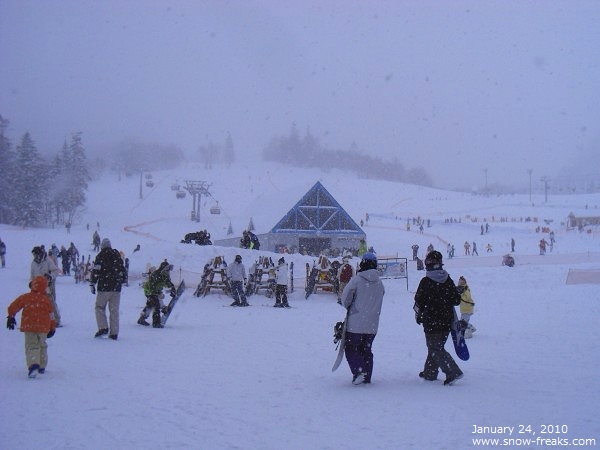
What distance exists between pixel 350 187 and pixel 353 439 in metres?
110

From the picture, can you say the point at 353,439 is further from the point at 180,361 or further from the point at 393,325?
the point at 393,325

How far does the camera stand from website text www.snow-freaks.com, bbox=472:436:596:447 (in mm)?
4332

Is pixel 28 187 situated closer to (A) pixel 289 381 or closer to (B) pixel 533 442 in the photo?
(A) pixel 289 381

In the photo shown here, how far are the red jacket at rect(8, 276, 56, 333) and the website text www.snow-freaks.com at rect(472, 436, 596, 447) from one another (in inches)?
203

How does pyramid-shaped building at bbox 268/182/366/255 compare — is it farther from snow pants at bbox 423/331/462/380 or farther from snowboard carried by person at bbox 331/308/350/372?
snow pants at bbox 423/331/462/380

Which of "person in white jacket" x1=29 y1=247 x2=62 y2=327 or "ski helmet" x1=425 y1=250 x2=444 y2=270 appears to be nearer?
"ski helmet" x1=425 y1=250 x2=444 y2=270

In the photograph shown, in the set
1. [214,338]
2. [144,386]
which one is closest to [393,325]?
[214,338]

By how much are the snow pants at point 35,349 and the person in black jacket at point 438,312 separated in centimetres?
448

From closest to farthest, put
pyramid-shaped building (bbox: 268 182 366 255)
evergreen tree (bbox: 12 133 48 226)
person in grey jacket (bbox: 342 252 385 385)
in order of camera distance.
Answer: person in grey jacket (bbox: 342 252 385 385) → pyramid-shaped building (bbox: 268 182 366 255) → evergreen tree (bbox: 12 133 48 226)

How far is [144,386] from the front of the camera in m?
6.43

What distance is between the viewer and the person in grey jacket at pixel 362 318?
673 cm

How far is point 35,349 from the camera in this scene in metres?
6.83

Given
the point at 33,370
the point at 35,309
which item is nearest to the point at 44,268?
the point at 35,309

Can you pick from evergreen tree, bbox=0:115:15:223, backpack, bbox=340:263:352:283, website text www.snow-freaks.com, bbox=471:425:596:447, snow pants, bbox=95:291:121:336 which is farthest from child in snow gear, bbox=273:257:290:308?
evergreen tree, bbox=0:115:15:223
